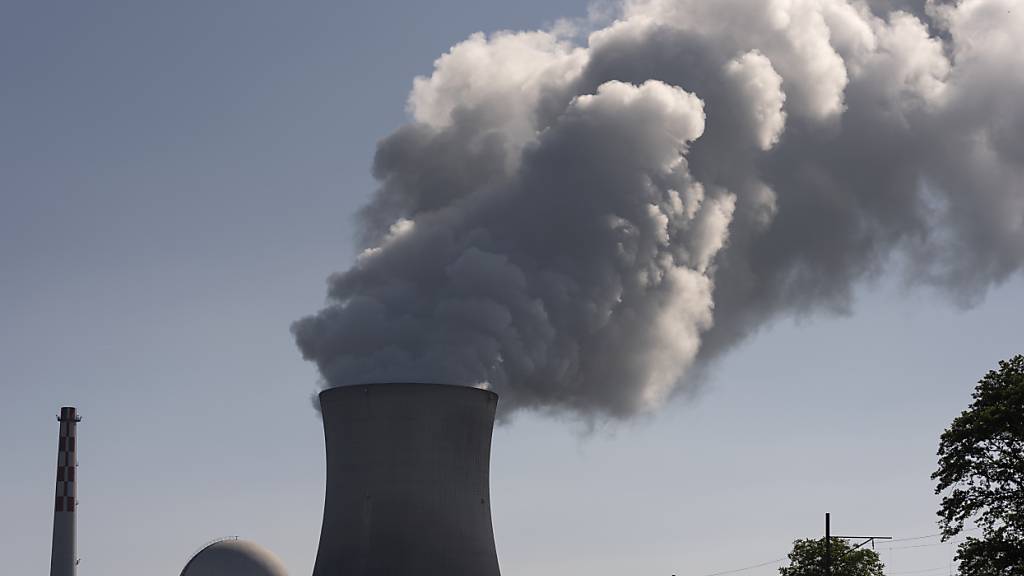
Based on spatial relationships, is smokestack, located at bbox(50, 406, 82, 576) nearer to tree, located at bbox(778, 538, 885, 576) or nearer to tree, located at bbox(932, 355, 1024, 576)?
tree, located at bbox(778, 538, 885, 576)

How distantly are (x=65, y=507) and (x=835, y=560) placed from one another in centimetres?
2796

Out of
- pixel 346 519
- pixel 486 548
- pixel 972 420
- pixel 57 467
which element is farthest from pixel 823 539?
pixel 57 467

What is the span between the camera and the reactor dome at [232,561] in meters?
48.0

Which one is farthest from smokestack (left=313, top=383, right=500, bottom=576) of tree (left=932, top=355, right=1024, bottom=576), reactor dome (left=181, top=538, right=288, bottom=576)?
reactor dome (left=181, top=538, right=288, bottom=576)

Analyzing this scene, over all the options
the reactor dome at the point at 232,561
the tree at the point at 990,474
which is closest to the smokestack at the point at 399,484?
the tree at the point at 990,474

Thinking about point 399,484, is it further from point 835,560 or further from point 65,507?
point 65,507

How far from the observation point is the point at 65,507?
49156 millimetres

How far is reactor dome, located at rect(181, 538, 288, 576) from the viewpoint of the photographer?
157ft

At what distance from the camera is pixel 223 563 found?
158ft

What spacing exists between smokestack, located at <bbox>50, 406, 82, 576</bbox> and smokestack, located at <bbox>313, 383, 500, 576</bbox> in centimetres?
2406

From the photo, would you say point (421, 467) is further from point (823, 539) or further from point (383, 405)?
point (823, 539)

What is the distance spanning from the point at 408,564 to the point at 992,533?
39.6 feet

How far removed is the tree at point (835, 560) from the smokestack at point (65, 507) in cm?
2633

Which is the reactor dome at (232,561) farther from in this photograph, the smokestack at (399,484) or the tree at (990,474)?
the tree at (990,474)
